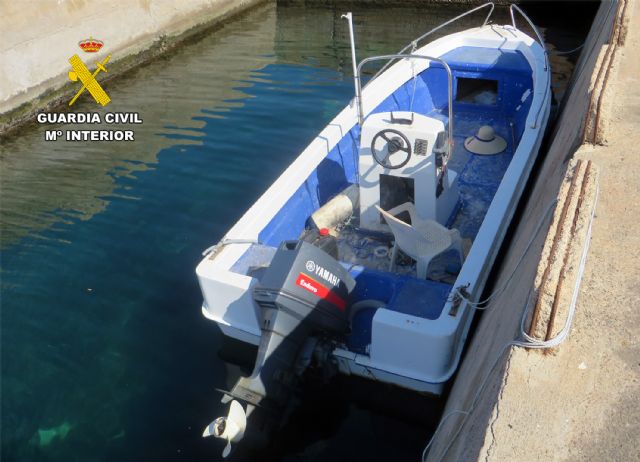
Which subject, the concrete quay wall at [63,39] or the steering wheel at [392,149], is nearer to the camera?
the steering wheel at [392,149]

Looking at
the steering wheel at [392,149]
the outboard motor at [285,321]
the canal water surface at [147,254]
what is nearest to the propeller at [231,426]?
the outboard motor at [285,321]

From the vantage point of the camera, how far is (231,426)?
2881 mm

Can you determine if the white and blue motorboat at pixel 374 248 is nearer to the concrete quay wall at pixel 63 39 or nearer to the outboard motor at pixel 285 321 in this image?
the outboard motor at pixel 285 321

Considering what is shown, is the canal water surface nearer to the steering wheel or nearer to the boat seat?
the boat seat

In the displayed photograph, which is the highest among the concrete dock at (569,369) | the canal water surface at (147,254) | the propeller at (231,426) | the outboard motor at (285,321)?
the concrete dock at (569,369)

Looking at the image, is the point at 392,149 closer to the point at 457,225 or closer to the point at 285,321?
the point at 457,225

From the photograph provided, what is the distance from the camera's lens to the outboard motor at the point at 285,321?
3068mm

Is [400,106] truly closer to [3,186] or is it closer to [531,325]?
[531,325]

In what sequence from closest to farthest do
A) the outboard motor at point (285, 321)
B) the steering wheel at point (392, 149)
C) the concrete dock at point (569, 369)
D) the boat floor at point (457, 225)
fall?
the concrete dock at point (569, 369) < the outboard motor at point (285, 321) < the boat floor at point (457, 225) < the steering wheel at point (392, 149)

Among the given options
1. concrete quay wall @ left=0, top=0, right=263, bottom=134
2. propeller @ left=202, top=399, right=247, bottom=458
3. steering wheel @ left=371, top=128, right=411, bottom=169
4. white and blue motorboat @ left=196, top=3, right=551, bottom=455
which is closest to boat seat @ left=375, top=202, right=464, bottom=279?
white and blue motorboat @ left=196, top=3, right=551, bottom=455

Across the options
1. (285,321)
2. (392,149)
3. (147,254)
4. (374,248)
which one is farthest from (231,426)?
(147,254)

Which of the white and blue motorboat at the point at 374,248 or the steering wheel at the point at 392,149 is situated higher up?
the steering wheel at the point at 392,149

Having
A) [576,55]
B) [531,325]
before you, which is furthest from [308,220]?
[576,55]

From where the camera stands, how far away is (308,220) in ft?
16.2
